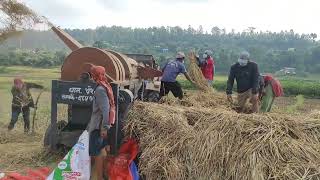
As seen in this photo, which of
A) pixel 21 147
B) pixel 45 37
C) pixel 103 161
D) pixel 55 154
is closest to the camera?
pixel 103 161

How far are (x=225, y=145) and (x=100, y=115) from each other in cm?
173

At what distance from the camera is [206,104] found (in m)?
9.47

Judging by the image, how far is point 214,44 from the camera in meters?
79.0

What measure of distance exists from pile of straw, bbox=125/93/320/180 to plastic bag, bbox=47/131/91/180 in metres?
0.78

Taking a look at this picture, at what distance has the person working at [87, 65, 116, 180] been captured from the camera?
6.27 metres

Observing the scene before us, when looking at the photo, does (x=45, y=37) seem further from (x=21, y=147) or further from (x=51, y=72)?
(x=51, y=72)

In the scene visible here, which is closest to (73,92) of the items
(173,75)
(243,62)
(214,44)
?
(173,75)

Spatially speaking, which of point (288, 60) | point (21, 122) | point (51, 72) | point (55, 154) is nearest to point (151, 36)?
point (288, 60)

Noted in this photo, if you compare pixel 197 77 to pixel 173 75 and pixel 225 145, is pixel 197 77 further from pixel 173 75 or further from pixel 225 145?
pixel 225 145

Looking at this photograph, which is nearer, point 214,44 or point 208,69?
point 208,69

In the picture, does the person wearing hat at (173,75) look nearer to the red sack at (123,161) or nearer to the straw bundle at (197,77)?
the straw bundle at (197,77)

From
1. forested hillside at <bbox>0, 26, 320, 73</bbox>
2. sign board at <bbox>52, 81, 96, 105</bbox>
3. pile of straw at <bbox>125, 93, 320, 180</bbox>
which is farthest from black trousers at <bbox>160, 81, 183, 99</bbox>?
forested hillside at <bbox>0, 26, 320, 73</bbox>

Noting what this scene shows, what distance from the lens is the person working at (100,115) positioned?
6273 millimetres

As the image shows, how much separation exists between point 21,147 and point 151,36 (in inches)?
2677
